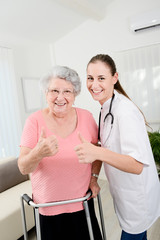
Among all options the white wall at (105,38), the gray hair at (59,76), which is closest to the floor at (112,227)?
the white wall at (105,38)

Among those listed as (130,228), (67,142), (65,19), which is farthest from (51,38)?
(130,228)

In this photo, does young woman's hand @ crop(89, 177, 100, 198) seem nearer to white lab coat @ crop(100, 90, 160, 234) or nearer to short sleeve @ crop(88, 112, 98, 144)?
white lab coat @ crop(100, 90, 160, 234)

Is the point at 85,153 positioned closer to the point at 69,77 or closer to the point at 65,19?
the point at 69,77

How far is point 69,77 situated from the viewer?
3.89 feet

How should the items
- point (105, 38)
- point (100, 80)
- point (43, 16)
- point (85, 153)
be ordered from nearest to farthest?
1. point (85, 153)
2. point (100, 80)
3. point (43, 16)
4. point (105, 38)

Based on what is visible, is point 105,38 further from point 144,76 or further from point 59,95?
point 59,95

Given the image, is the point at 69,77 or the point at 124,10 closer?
the point at 69,77

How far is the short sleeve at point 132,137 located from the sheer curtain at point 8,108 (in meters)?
2.79

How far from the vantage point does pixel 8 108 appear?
3547mm

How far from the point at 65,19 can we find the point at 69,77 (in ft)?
9.51

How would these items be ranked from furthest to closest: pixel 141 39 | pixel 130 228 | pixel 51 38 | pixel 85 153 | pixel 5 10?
pixel 51 38 < pixel 141 39 < pixel 5 10 < pixel 130 228 < pixel 85 153

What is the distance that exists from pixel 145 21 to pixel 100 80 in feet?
8.57

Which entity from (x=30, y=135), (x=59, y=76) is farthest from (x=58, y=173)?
(x=59, y=76)

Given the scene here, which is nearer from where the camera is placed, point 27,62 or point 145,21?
point 145,21
